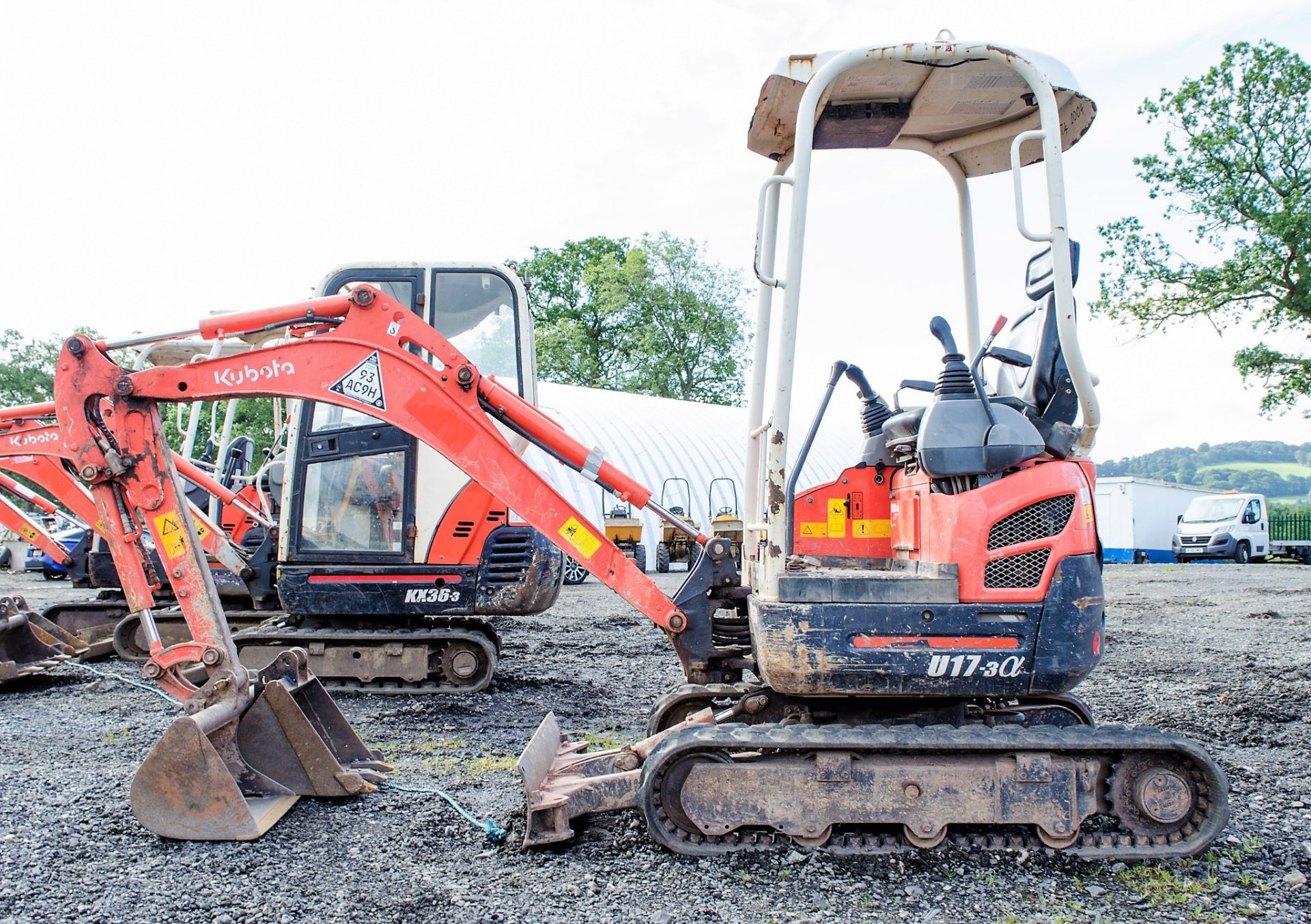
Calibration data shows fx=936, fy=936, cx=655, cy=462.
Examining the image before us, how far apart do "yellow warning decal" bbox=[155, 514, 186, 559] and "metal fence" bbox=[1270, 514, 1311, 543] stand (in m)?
39.5

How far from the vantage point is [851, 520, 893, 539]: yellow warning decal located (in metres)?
4.66

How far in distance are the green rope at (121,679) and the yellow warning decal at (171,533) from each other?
2785mm

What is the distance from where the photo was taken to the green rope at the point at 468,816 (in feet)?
13.2

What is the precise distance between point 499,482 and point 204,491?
6484 millimetres

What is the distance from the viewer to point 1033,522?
12.4 feet

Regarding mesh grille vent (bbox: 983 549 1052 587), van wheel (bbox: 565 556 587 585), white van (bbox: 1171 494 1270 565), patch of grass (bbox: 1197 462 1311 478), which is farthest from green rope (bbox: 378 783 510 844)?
patch of grass (bbox: 1197 462 1311 478)

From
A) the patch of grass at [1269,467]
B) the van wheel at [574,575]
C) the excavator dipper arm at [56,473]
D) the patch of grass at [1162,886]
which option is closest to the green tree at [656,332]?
the van wheel at [574,575]

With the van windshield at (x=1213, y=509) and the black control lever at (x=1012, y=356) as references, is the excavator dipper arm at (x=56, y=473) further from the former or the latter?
the van windshield at (x=1213, y=509)

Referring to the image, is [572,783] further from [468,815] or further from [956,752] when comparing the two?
[956,752]

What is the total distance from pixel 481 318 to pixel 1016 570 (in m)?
4.90

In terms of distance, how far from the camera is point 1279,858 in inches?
147

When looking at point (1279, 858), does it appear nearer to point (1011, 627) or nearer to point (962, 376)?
point (1011, 627)

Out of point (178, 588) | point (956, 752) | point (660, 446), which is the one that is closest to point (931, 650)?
point (956, 752)

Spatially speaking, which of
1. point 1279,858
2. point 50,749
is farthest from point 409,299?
point 1279,858
